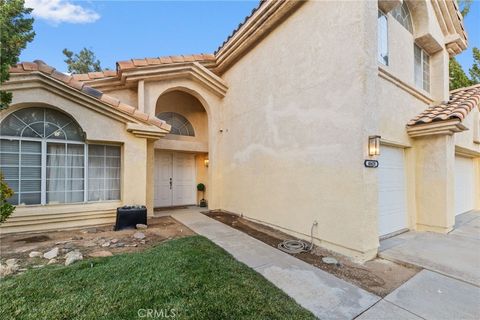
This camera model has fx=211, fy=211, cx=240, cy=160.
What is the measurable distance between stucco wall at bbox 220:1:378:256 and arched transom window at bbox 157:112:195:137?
13.0ft

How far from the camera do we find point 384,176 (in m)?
5.91

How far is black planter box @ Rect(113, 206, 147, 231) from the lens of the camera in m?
6.35

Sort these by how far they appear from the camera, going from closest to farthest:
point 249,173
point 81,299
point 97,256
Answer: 1. point 81,299
2. point 97,256
3. point 249,173

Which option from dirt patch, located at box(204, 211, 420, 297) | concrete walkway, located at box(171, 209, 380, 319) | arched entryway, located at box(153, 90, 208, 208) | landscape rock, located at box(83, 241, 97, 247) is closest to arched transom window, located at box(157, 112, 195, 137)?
arched entryway, located at box(153, 90, 208, 208)

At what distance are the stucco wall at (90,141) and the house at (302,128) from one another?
33 millimetres

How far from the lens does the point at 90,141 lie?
673 centimetres

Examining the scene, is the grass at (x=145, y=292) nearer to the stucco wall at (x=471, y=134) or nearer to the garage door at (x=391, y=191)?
the garage door at (x=391, y=191)

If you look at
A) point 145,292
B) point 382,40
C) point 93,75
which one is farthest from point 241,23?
point 145,292

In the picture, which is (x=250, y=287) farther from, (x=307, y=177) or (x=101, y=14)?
(x=101, y=14)

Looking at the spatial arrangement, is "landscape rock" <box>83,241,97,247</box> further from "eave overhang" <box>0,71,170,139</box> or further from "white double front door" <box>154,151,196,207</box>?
"white double front door" <box>154,151,196,207</box>

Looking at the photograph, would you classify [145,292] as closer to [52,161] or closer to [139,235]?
[139,235]

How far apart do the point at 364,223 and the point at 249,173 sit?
14.4ft

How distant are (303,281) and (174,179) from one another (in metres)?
8.63

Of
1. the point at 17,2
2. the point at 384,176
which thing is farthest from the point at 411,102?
the point at 17,2
